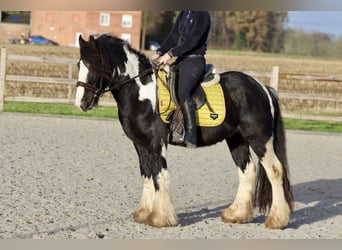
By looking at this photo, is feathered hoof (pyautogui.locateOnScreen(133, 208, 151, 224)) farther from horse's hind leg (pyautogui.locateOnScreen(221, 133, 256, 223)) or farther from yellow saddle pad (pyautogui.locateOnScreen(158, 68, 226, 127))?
yellow saddle pad (pyautogui.locateOnScreen(158, 68, 226, 127))

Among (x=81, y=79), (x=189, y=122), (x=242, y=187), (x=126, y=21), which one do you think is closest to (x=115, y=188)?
(x=242, y=187)

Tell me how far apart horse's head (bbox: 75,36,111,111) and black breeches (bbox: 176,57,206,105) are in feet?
2.47

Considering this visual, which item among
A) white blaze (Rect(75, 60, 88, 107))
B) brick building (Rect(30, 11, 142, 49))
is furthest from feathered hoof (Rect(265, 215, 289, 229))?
brick building (Rect(30, 11, 142, 49))

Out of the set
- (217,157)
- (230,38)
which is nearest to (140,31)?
(230,38)

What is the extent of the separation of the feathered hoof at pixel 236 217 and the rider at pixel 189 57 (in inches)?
35.1

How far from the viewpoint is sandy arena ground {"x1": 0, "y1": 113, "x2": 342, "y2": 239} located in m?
5.73

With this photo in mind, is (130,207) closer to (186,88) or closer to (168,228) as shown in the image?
(168,228)

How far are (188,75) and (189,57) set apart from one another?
0.62 feet

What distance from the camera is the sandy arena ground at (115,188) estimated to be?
5730 millimetres

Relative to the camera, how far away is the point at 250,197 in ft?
20.8

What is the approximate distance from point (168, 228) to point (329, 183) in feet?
13.3

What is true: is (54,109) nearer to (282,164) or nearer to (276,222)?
(282,164)

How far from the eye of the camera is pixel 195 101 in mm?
5949

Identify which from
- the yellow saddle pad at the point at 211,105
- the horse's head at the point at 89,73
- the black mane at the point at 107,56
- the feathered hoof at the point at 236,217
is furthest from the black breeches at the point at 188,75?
the feathered hoof at the point at 236,217
